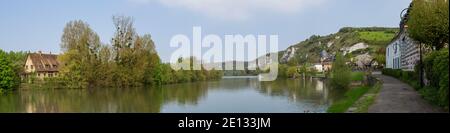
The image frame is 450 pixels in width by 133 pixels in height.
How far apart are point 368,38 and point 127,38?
6220 cm

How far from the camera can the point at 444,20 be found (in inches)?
712

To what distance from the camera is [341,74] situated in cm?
3291

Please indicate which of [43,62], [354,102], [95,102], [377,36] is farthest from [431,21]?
[377,36]

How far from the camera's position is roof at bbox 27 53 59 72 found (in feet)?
174

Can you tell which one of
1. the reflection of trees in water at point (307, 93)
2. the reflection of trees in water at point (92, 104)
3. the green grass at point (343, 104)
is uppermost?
the green grass at point (343, 104)

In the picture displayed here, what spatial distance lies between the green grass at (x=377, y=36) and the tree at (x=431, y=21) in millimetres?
55406

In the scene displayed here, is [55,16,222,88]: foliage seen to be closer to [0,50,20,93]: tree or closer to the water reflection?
[0,50,20,93]: tree

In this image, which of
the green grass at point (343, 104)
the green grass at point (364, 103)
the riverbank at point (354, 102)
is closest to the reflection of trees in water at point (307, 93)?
the green grass at point (343, 104)

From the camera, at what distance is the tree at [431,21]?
18.2m

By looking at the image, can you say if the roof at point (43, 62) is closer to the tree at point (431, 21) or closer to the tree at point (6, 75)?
the tree at point (6, 75)

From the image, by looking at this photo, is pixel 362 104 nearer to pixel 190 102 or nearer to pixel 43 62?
pixel 190 102
